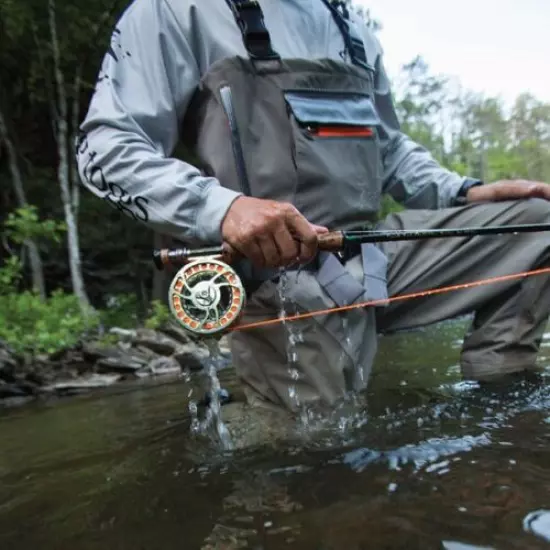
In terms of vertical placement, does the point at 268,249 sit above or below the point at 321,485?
above

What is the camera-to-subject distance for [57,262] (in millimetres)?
13023

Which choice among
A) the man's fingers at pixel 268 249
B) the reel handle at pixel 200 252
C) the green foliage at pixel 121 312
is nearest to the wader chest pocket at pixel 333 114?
the reel handle at pixel 200 252

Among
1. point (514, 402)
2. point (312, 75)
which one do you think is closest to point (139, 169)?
point (312, 75)

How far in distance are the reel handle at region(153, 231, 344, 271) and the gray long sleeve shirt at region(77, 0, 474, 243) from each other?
2.9 inches

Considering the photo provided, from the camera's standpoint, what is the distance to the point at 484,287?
8.75 feet

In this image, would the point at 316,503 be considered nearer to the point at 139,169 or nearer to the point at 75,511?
the point at 75,511

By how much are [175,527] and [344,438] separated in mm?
740

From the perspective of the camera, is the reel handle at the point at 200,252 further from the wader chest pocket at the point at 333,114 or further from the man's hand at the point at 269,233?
the wader chest pocket at the point at 333,114

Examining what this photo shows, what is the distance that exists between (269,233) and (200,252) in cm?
25

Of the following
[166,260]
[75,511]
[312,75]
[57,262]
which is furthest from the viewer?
[57,262]

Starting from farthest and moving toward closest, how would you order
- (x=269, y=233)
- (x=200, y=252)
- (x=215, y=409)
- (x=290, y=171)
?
(x=215, y=409)
(x=290, y=171)
(x=200, y=252)
(x=269, y=233)

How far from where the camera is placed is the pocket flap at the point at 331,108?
88.0 inches

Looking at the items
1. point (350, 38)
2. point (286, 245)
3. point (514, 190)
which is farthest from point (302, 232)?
point (514, 190)

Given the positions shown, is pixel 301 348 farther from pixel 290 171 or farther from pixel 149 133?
pixel 149 133
